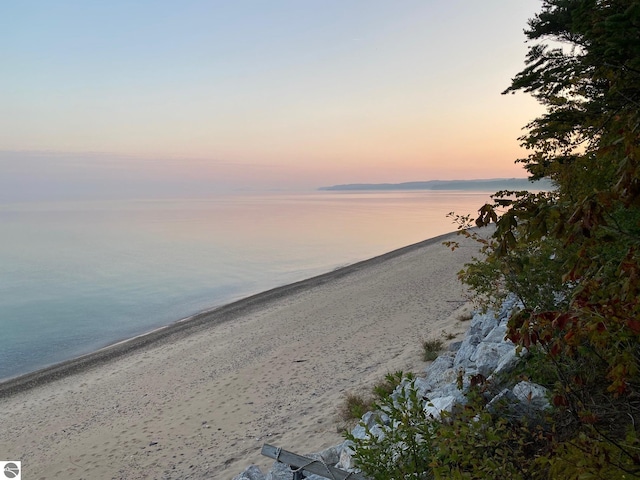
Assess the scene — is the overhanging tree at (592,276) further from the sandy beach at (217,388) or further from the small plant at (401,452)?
the sandy beach at (217,388)

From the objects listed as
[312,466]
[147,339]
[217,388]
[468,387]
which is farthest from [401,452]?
[147,339]

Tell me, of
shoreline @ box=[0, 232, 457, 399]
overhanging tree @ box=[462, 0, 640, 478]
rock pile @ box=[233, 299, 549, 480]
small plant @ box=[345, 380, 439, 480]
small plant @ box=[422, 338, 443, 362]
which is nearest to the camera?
overhanging tree @ box=[462, 0, 640, 478]

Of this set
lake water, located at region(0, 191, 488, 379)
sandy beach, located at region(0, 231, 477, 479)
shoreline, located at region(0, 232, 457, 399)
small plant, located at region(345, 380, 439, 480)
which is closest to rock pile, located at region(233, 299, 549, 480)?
small plant, located at region(345, 380, 439, 480)

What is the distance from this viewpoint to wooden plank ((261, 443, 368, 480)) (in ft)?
14.8

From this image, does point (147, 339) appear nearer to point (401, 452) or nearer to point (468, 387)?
point (468, 387)

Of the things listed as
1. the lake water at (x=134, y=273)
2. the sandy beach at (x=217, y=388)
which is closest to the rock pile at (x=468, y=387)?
the sandy beach at (x=217, y=388)

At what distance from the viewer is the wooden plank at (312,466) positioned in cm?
452

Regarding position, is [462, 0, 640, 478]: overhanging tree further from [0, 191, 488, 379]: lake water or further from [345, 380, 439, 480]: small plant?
[0, 191, 488, 379]: lake water

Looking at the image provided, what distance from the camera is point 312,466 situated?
16.1 feet

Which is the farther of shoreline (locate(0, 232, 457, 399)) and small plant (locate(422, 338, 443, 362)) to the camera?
shoreline (locate(0, 232, 457, 399))

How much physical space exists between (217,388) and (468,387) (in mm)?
7979

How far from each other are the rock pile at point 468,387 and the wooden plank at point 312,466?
4.2 inches

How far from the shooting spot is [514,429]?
12.9 feet

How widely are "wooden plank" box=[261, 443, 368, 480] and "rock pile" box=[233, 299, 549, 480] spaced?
11 cm
